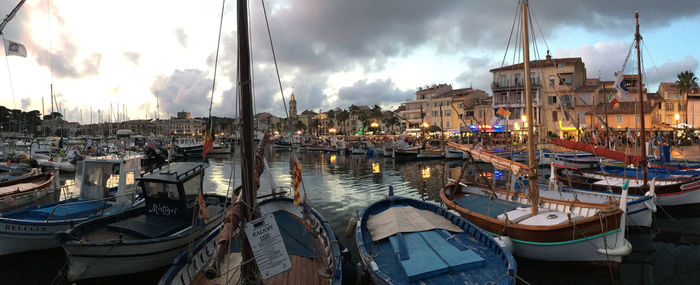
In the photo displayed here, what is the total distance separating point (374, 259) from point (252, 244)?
386cm

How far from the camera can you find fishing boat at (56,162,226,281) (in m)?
8.67

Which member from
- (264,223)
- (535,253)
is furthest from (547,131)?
(264,223)

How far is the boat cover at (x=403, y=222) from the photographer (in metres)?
9.77

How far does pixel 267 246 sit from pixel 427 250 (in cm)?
458

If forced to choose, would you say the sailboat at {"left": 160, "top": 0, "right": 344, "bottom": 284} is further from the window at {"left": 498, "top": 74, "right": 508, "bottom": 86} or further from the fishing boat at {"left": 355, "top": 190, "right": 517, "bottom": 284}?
the window at {"left": 498, "top": 74, "right": 508, "bottom": 86}

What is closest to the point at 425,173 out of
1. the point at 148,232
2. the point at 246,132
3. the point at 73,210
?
the point at 148,232

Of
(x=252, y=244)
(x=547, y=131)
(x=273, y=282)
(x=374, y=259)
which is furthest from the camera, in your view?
(x=547, y=131)

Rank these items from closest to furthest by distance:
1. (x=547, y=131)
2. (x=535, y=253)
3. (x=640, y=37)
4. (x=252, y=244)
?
(x=252, y=244) < (x=535, y=253) < (x=640, y=37) < (x=547, y=131)

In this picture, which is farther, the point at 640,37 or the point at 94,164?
the point at 640,37

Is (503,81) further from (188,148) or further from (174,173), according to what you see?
(188,148)

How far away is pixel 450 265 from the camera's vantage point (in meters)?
7.49

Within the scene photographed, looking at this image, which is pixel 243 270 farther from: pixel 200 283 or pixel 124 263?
pixel 124 263

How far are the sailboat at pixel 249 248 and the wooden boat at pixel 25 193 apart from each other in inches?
455

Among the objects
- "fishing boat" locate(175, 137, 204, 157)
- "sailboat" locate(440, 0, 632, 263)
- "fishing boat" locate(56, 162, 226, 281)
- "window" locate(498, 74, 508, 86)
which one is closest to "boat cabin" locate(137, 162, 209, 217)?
"fishing boat" locate(56, 162, 226, 281)
